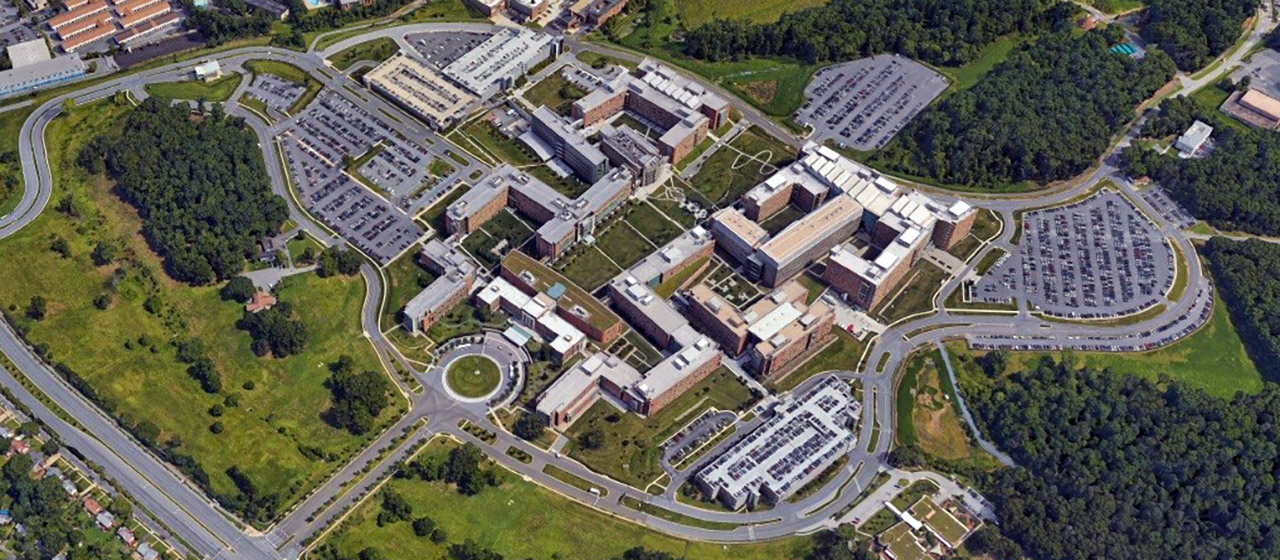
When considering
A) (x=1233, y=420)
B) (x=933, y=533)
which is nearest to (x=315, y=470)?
(x=933, y=533)

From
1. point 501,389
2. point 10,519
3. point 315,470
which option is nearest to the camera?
point 10,519

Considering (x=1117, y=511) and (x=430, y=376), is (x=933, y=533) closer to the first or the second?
(x=1117, y=511)

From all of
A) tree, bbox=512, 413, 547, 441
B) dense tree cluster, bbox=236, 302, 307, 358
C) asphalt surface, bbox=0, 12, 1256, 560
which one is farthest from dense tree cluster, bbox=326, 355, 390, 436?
tree, bbox=512, 413, 547, 441

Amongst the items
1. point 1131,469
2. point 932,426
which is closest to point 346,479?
point 932,426

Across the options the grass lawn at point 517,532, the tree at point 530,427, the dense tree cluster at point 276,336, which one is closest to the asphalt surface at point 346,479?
the tree at point 530,427

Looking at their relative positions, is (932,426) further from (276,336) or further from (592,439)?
(276,336)
